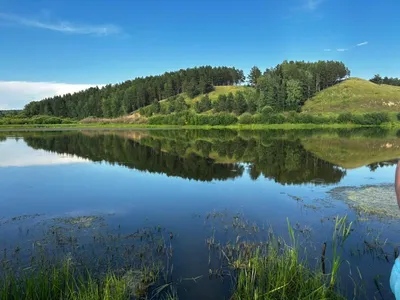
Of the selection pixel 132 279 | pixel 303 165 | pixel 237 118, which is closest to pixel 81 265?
pixel 132 279

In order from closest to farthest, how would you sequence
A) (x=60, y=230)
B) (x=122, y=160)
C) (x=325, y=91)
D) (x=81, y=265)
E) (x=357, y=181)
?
(x=81, y=265) → (x=60, y=230) → (x=357, y=181) → (x=122, y=160) → (x=325, y=91)

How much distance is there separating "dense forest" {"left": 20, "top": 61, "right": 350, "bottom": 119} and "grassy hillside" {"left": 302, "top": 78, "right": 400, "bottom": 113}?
675 centimetres

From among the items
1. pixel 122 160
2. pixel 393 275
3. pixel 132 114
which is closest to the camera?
pixel 393 275

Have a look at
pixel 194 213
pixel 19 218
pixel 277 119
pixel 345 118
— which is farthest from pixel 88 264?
pixel 345 118

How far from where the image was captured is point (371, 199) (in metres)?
19.5

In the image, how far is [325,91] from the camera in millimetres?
153000

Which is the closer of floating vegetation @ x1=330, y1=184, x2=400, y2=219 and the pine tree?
floating vegetation @ x1=330, y1=184, x2=400, y2=219

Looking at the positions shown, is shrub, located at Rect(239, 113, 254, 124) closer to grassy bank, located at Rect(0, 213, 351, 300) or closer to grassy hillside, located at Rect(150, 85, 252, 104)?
grassy hillside, located at Rect(150, 85, 252, 104)

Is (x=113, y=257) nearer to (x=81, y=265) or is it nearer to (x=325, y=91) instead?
(x=81, y=265)

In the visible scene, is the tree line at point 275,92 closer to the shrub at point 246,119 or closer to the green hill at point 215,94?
the green hill at point 215,94

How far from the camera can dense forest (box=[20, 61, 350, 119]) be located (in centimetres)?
13112

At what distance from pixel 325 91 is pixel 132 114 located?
95.6 m

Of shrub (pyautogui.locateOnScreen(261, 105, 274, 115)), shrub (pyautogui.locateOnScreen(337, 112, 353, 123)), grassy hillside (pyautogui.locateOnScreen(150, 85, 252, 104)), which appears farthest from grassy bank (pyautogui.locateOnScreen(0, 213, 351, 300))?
grassy hillside (pyautogui.locateOnScreen(150, 85, 252, 104))

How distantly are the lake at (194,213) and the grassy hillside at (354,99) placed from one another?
101260 millimetres
